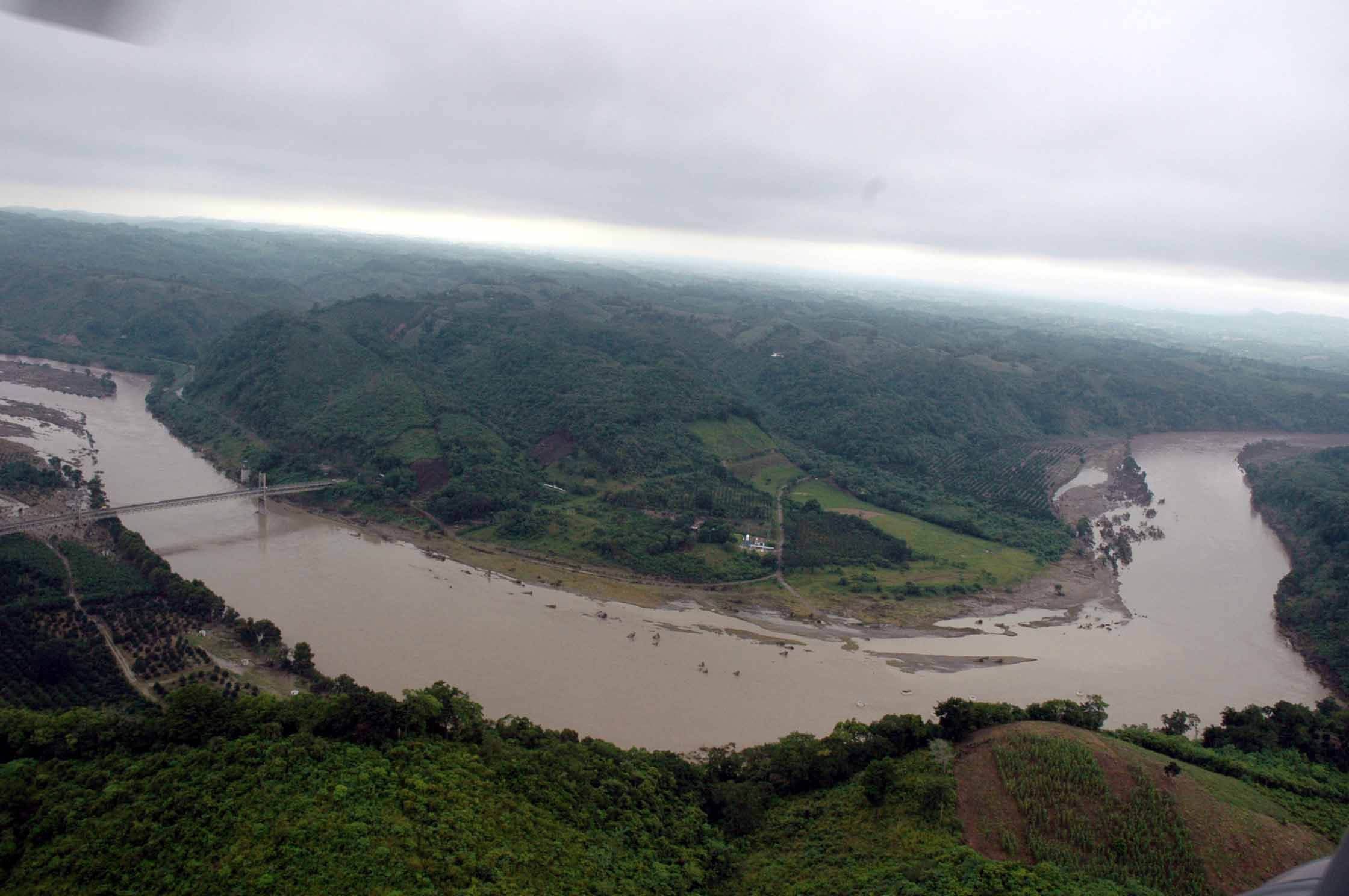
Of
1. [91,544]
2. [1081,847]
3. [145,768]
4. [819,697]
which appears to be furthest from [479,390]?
[1081,847]

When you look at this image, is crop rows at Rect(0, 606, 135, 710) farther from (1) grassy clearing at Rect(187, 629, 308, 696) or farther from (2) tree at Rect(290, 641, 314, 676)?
(2) tree at Rect(290, 641, 314, 676)

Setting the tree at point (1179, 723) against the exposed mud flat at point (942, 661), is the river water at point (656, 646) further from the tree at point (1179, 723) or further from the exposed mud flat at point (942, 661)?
the tree at point (1179, 723)

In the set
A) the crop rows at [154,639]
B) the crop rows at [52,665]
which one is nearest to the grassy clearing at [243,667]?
the crop rows at [154,639]

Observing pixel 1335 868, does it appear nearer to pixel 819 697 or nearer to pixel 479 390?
pixel 819 697

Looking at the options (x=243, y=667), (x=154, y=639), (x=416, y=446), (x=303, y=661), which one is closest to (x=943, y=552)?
(x=303, y=661)

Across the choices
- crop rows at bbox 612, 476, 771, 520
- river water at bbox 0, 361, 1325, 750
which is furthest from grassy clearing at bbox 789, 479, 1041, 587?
crop rows at bbox 612, 476, 771, 520

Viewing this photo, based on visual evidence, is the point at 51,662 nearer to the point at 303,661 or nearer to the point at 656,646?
the point at 303,661
